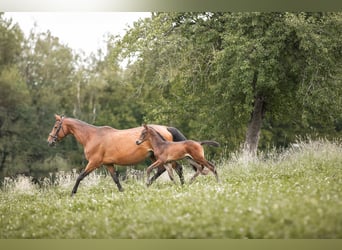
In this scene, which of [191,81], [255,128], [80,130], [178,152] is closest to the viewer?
[178,152]

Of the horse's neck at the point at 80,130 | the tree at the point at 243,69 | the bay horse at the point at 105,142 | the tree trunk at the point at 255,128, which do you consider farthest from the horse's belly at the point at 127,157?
the tree trunk at the point at 255,128

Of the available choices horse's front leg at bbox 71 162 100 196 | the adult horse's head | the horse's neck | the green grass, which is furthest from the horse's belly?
the adult horse's head

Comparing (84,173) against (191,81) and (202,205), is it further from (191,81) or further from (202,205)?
(191,81)

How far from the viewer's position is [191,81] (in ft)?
27.0

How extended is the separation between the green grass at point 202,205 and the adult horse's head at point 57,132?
502 millimetres

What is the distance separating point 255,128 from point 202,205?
195 centimetres

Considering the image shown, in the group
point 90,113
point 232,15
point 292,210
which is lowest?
point 292,210

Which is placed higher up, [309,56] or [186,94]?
[309,56]

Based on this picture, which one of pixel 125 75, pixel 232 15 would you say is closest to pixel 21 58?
pixel 125 75

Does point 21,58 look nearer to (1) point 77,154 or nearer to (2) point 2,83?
(2) point 2,83

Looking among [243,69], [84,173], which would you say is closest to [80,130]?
[84,173]

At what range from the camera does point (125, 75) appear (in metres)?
8.51

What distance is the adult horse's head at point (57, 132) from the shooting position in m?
7.47

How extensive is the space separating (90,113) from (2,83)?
1412 millimetres
